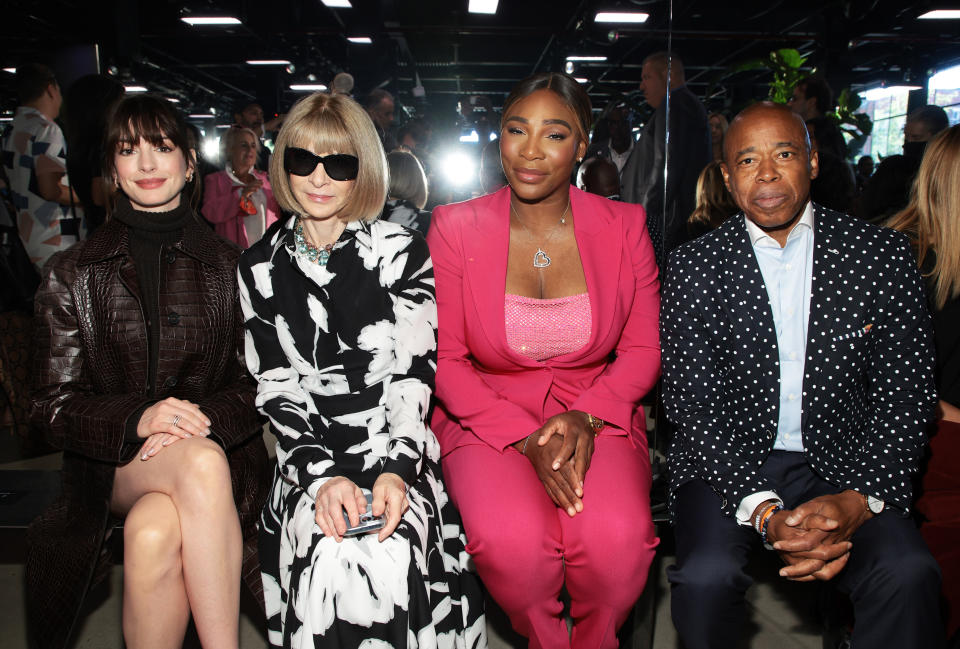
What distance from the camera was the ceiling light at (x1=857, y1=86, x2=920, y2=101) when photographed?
3.48 metres

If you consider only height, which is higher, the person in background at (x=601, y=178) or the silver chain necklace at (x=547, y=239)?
the person in background at (x=601, y=178)

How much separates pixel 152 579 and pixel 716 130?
10.2 feet

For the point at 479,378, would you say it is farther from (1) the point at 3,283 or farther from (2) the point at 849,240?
(1) the point at 3,283

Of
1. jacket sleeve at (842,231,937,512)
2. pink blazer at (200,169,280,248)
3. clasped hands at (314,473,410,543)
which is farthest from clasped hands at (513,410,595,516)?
pink blazer at (200,169,280,248)

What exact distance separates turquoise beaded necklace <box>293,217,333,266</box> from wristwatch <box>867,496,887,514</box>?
1.66 m

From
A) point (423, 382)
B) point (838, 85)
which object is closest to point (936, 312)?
point (423, 382)

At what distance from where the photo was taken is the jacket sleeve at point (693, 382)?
1.83 m

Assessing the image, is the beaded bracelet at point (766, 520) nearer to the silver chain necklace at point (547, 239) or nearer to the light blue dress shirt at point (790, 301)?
the light blue dress shirt at point (790, 301)

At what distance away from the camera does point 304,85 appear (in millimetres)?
12656

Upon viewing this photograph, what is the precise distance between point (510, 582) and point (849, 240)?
137 centimetres

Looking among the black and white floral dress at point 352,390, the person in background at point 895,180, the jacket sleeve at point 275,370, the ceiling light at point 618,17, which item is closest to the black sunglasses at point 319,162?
→ the black and white floral dress at point 352,390

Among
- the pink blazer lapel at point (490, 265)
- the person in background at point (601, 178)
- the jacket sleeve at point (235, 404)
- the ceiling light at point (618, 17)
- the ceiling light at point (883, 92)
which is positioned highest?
the ceiling light at point (618, 17)

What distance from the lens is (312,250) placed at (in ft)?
6.54

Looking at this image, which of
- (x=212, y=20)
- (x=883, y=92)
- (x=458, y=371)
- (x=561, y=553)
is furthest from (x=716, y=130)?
(x=212, y=20)
